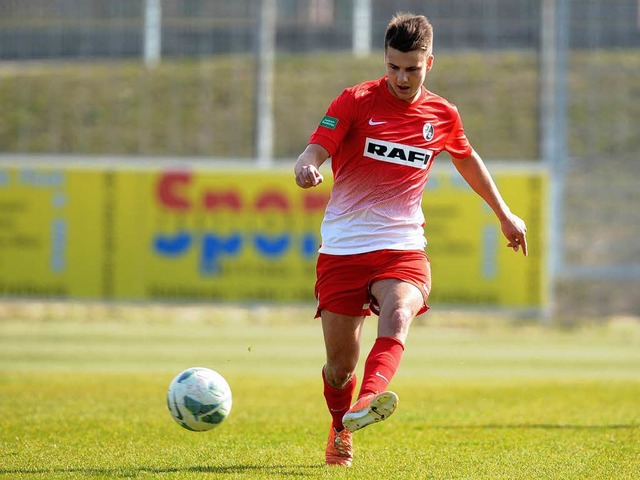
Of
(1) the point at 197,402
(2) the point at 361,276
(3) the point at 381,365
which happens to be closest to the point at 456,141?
(2) the point at 361,276

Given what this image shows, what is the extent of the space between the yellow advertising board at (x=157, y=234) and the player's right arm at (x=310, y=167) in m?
11.8

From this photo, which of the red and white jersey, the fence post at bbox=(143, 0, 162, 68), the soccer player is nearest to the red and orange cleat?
the soccer player

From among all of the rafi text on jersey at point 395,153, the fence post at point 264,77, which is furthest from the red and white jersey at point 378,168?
the fence post at point 264,77

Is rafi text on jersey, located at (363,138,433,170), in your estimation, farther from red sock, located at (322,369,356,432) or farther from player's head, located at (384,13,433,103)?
red sock, located at (322,369,356,432)

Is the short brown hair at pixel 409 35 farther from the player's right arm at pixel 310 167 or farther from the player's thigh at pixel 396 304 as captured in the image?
the player's thigh at pixel 396 304

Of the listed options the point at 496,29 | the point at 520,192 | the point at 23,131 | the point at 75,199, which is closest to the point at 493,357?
the point at 520,192

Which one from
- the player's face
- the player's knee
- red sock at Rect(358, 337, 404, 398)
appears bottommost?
the player's knee

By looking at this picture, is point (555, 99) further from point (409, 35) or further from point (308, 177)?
point (308, 177)

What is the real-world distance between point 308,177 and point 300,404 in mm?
4323

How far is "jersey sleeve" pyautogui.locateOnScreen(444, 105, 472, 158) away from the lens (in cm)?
637

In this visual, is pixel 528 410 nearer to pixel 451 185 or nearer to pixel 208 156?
pixel 451 185

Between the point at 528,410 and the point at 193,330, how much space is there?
975cm

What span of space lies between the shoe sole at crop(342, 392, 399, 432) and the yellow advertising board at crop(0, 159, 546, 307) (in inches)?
485

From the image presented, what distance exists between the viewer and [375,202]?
20.2ft
